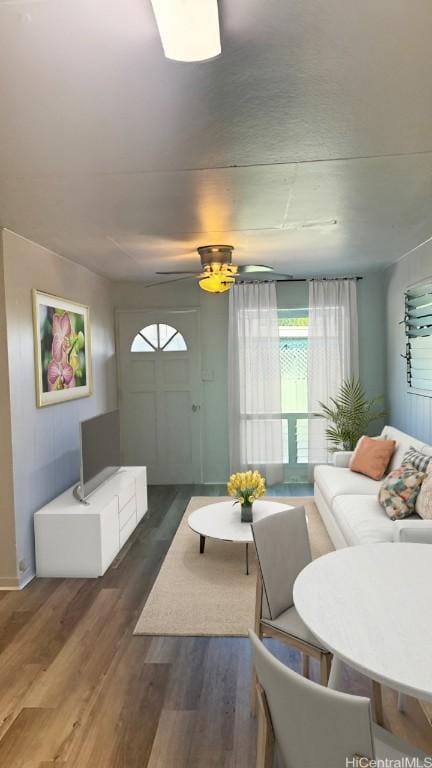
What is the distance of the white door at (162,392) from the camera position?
20.1ft

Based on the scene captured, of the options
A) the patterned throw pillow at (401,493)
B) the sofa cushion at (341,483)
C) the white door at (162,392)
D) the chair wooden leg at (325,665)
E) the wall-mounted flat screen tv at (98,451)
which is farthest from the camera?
the white door at (162,392)

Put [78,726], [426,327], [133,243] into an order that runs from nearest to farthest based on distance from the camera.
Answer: [78,726] < [133,243] < [426,327]

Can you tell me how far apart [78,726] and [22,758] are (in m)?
0.24

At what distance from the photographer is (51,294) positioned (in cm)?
408

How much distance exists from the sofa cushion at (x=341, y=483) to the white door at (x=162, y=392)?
1887 millimetres

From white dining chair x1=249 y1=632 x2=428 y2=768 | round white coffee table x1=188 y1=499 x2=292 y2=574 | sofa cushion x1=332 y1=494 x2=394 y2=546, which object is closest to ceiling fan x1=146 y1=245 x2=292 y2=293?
round white coffee table x1=188 y1=499 x2=292 y2=574

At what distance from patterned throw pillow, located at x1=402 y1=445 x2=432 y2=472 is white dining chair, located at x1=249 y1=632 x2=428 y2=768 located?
2351mm

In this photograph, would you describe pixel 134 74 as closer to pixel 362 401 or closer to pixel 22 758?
pixel 22 758

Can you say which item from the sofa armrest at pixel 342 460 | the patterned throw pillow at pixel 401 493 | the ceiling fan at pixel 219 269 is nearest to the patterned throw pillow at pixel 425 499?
the patterned throw pillow at pixel 401 493

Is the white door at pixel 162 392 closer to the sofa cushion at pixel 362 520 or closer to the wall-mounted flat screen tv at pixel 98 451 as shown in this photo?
the wall-mounted flat screen tv at pixel 98 451

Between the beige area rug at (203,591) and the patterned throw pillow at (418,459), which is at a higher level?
the patterned throw pillow at (418,459)

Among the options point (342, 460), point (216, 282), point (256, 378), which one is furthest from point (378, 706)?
point (256, 378)

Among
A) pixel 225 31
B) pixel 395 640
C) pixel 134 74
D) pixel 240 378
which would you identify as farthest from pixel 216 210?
pixel 240 378

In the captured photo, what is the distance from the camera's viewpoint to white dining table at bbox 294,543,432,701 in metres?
1.35
